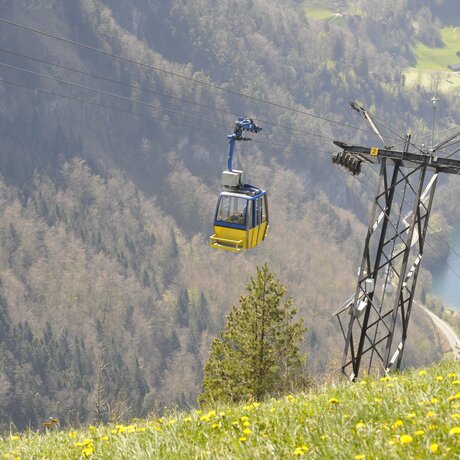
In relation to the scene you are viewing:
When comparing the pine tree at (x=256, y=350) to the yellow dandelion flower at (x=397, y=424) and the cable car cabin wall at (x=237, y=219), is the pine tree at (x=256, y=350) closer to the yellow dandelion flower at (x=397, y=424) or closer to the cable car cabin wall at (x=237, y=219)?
the cable car cabin wall at (x=237, y=219)

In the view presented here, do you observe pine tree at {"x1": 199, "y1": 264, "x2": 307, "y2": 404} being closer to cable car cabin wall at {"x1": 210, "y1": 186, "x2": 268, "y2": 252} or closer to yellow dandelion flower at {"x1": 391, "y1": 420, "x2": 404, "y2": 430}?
cable car cabin wall at {"x1": 210, "y1": 186, "x2": 268, "y2": 252}

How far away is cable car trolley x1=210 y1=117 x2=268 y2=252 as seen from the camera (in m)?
29.6

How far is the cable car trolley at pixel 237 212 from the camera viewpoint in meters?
29.6

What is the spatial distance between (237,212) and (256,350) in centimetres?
1144

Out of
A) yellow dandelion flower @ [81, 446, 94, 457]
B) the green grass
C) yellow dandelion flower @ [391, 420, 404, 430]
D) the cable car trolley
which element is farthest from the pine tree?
yellow dandelion flower @ [391, 420, 404, 430]

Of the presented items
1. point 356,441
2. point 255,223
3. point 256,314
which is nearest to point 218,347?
point 256,314

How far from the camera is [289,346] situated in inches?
1576

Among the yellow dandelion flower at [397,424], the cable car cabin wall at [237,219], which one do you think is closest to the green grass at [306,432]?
the yellow dandelion flower at [397,424]

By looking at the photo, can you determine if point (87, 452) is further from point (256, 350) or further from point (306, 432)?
point (256, 350)

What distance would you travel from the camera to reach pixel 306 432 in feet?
23.4

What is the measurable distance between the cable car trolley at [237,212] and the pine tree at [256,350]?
33.3 ft

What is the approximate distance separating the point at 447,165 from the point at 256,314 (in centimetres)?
2079

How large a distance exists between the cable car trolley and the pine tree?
33.3 ft

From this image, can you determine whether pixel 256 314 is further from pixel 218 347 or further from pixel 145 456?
pixel 145 456
